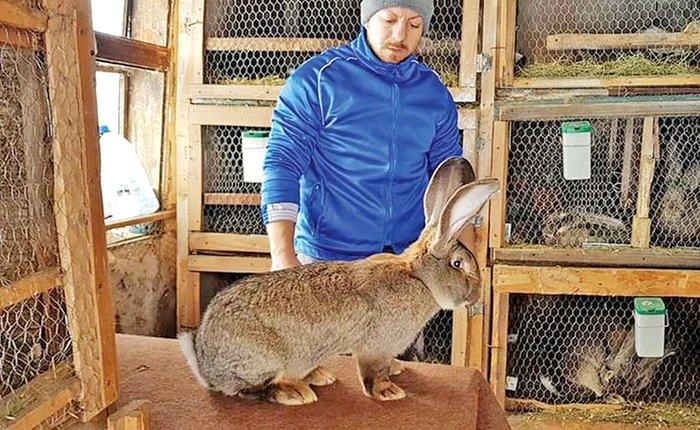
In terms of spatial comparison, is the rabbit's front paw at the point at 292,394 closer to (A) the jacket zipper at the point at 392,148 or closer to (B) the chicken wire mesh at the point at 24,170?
(B) the chicken wire mesh at the point at 24,170

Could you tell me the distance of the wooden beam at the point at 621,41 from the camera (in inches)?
125

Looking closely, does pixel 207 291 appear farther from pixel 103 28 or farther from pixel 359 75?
pixel 359 75

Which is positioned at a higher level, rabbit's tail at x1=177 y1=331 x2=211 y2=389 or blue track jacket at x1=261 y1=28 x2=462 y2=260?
blue track jacket at x1=261 y1=28 x2=462 y2=260

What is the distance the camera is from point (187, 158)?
354 centimetres

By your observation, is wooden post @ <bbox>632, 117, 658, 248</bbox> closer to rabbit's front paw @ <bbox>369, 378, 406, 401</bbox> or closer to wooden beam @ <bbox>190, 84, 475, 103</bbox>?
wooden beam @ <bbox>190, 84, 475, 103</bbox>

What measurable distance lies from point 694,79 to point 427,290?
229 cm

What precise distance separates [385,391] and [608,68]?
7.71 ft

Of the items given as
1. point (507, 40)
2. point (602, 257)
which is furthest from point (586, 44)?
point (602, 257)

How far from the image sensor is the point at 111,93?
11.3 feet

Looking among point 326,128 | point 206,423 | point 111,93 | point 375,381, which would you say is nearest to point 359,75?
point 326,128

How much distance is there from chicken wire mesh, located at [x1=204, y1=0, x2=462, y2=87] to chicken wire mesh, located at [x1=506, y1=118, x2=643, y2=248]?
1.69 ft

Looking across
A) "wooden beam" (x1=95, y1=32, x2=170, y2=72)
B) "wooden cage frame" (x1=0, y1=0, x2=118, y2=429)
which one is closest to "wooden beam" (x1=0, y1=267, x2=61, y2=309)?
"wooden cage frame" (x1=0, y1=0, x2=118, y2=429)

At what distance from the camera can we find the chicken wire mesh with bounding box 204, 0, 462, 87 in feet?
11.1

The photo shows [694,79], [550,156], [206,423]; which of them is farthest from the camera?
[550,156]
